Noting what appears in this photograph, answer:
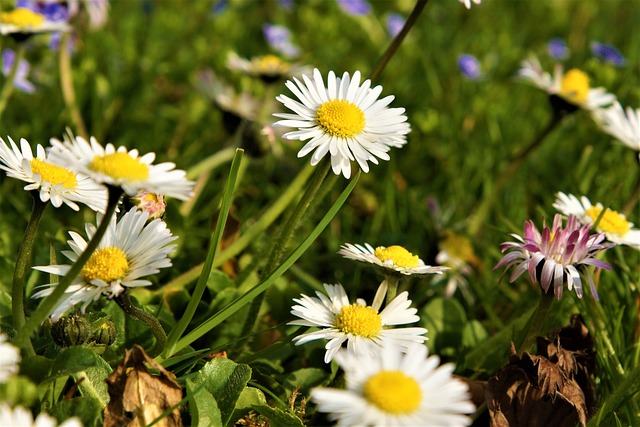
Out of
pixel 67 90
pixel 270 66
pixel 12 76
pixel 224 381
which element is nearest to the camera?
pixel 224 381

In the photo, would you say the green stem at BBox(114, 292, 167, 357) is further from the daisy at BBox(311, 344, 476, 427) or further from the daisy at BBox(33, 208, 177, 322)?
the daisy at BBox(311, 344, 476, 427)

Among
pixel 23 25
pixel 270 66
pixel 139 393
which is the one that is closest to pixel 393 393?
pixel 139 393

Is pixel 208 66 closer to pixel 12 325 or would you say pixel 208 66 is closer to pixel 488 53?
pixel 488 53

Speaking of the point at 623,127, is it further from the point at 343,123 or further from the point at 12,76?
the point at 12,76

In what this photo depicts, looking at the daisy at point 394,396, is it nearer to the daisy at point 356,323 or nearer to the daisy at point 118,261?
the daisy at point 356,323

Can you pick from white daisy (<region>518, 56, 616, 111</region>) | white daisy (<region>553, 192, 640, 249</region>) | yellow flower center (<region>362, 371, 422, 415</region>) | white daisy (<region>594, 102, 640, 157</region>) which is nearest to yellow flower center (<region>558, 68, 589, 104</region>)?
white daisy (<region>518, 56, 616, 111</region>)

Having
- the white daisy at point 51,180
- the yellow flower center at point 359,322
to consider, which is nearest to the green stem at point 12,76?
the white daisy at point 51,180
